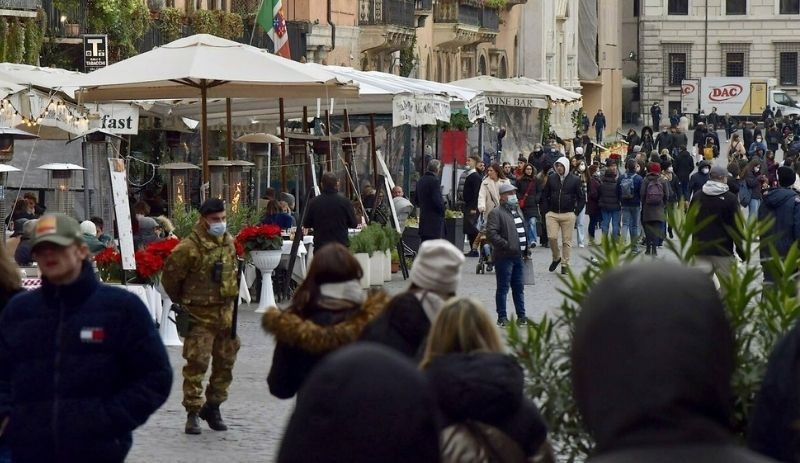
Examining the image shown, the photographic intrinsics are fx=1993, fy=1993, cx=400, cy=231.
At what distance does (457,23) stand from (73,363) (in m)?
49.8

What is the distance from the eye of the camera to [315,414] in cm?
321

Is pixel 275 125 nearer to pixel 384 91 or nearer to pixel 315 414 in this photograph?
pixel 384 91

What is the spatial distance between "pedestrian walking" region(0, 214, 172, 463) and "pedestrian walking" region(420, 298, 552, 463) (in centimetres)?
99

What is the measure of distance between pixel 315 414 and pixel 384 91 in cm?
2149

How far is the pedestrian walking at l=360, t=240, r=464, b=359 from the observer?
6.87 metres

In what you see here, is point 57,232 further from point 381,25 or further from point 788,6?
point 788,6

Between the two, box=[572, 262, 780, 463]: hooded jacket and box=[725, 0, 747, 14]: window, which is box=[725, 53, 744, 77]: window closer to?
box=[725, 0, 747, 14]: window

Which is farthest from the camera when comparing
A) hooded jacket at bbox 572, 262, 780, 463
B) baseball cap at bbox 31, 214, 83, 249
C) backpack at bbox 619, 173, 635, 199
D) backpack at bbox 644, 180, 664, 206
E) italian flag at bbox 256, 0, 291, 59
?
backpack at bbox 619, 173, 635, 199

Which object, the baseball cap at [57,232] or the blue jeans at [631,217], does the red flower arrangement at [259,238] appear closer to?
the blue jeans at [631,217]

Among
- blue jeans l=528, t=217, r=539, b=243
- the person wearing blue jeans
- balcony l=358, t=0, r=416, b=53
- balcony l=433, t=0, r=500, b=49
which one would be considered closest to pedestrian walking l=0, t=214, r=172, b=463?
the person wearing blue jeans

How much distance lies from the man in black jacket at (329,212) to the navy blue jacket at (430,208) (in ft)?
17.1

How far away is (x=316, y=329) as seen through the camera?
25.6 feet

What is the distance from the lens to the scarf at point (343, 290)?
788 centimetres

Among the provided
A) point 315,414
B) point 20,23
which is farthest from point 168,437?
point 20,23
